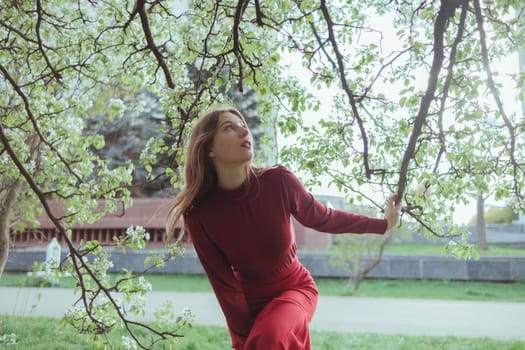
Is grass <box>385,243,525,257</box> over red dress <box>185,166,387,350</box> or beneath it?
beneath

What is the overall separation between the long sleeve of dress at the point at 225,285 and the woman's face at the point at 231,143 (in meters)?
0.22

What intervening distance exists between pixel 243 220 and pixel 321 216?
26cm

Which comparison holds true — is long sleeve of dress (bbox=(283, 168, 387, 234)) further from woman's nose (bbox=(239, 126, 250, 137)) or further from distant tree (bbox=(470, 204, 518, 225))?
distant tree (bbox=(470, 204, 518, 225))

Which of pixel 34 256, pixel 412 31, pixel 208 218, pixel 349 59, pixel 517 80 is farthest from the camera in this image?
pixel 34 256

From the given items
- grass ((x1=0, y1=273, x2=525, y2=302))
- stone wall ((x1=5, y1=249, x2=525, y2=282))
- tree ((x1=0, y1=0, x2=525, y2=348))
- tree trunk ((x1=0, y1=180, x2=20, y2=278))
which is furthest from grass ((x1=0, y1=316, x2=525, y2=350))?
stone wall ((x1=5, y1=249, x2=525, y2=282))

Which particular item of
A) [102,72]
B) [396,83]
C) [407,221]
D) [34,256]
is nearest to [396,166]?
[396,83]

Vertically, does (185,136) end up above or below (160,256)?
above

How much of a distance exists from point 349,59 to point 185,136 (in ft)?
3.12

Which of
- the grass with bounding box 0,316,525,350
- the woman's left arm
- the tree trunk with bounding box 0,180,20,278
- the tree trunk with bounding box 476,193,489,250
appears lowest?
the grass with bounding box 0,316,525,350

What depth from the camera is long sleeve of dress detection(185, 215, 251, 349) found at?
1646 millimetres

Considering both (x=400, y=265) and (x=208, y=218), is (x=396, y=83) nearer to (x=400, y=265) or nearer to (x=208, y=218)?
(x=208, y=218)

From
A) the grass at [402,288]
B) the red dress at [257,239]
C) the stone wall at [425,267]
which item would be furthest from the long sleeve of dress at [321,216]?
the stone wall at [425,267]

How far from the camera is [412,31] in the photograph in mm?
2527

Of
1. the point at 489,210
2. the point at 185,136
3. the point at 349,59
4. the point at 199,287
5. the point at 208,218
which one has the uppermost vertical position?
the point at 349,59
